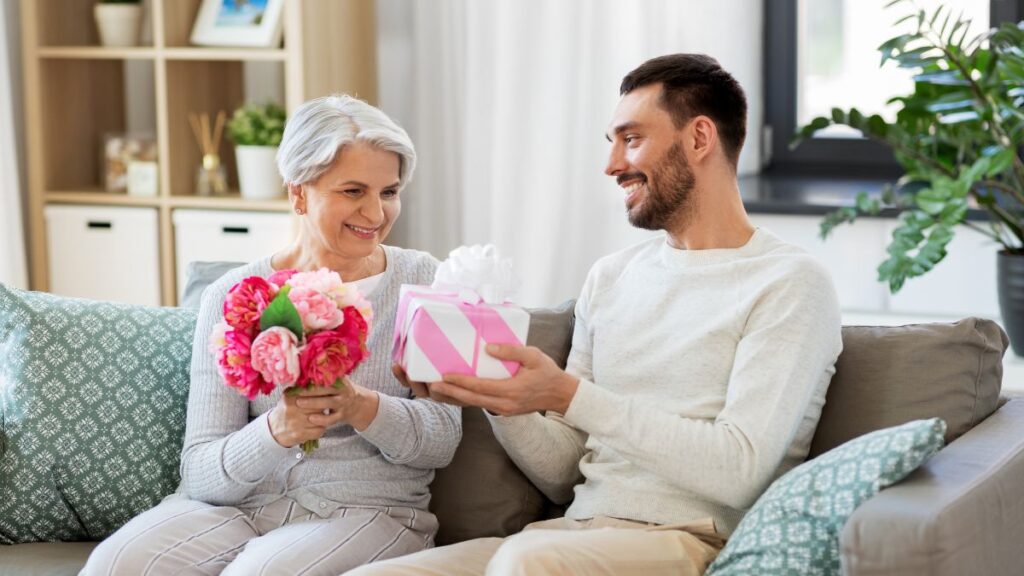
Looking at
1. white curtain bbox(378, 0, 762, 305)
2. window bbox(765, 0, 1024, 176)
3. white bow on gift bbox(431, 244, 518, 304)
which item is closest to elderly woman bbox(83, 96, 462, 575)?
white bow on gift bbox(431, 244, 518, 304)

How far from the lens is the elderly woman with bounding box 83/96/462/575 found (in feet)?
6.40

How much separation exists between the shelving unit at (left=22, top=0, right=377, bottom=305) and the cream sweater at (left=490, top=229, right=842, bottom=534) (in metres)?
1.80

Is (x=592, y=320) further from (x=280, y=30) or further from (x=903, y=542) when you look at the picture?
(x=280, y=30)

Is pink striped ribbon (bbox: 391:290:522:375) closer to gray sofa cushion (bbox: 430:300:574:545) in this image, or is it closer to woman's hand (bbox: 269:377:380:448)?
woman's hand (bbox: 269:377:380:448)

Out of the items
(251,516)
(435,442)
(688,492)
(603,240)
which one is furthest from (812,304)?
(603,240)

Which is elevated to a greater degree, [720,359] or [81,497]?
[720,359]

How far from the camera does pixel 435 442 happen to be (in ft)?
6.83

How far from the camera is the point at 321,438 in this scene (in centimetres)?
209

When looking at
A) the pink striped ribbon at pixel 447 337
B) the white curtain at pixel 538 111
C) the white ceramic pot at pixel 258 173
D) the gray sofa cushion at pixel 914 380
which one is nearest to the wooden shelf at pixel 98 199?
the white ceramic pot at pixel 258 173

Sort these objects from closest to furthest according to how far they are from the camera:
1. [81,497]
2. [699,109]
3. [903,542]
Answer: [903,542] < [699,109] < [81,497]

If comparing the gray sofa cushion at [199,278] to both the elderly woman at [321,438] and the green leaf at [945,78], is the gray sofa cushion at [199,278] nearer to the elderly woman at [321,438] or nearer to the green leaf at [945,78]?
the elderly woman at [321,438]

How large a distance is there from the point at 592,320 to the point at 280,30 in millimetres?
1963

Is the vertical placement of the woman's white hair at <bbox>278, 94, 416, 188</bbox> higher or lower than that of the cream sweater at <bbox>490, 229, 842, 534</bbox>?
higher

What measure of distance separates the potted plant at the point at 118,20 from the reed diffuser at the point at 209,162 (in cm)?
31
